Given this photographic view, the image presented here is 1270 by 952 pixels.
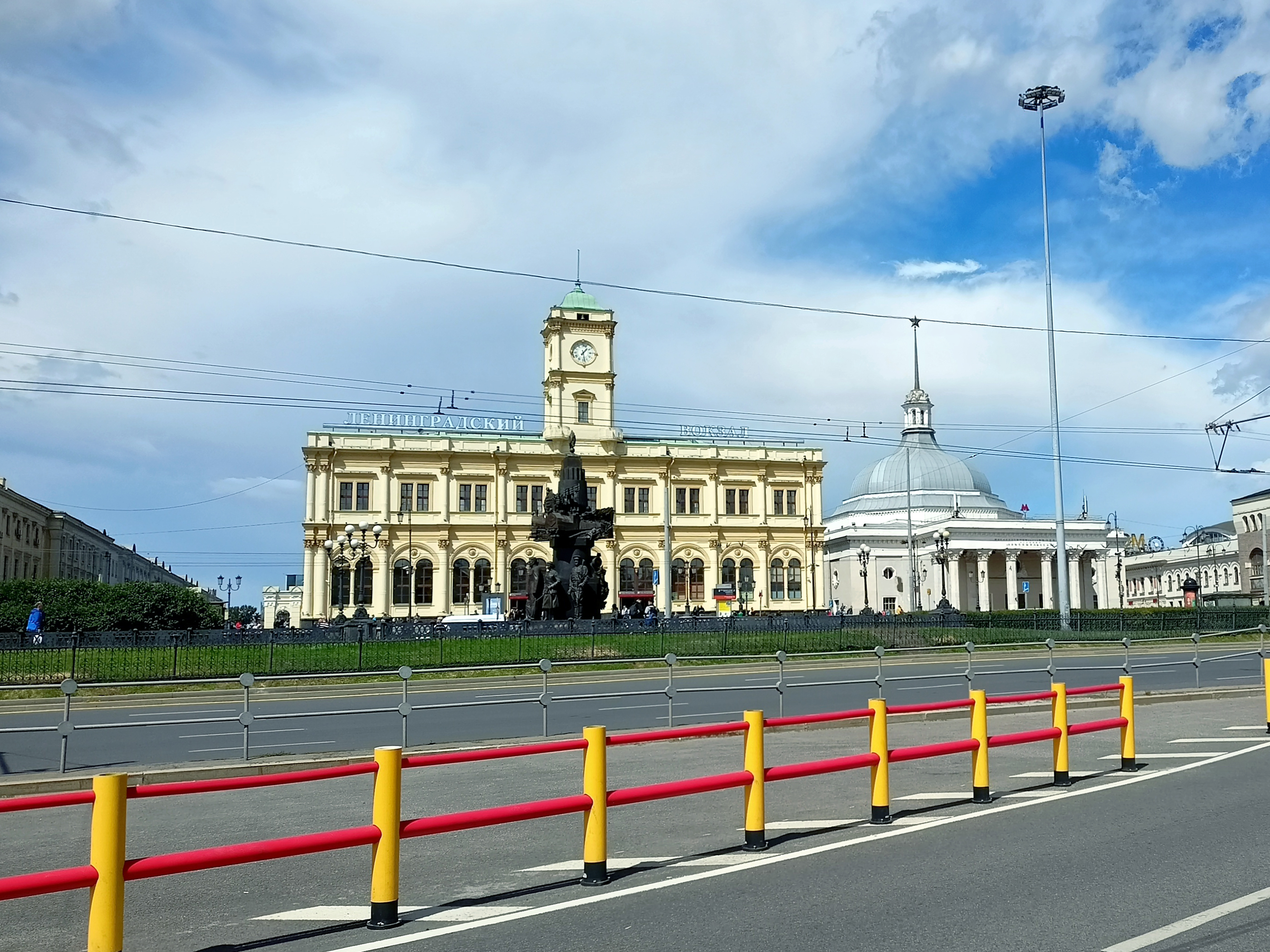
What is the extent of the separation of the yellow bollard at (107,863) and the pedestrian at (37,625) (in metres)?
27.7

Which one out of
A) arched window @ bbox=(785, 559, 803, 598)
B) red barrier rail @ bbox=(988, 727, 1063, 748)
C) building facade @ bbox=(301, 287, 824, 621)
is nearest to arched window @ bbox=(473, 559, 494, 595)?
building facade @ bbox=(301, 287, 824, 621)

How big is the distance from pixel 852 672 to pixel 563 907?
22.7 metres

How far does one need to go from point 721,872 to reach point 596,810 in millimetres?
1137

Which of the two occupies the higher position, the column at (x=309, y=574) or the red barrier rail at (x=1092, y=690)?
the column at (x=309, y=574)

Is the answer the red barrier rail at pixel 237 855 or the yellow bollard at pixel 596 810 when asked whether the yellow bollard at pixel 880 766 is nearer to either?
the yellow bollard at pixel 596 810

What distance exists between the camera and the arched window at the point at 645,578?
289 feet

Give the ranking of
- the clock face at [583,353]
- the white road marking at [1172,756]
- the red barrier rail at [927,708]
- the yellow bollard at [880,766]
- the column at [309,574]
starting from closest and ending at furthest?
1. the yellow bollard at [880,766]
2. the red barrier rail at [927,708]
3. the white road marking at [1172,756]
4. the column at [309,574]
5. the clock face at [583,353]

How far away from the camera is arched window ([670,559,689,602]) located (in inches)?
3533

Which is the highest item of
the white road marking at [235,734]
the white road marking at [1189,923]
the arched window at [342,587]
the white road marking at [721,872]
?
the arched window at [342,587]

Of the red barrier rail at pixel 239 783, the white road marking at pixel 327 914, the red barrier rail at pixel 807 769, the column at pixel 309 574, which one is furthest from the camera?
the column at pixel 309 574

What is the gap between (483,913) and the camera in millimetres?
6656

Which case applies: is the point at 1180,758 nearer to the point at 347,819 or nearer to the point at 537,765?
the point at 537,765

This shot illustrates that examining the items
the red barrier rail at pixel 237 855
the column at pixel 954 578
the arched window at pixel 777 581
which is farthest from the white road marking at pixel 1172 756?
the column at pixel 954 578

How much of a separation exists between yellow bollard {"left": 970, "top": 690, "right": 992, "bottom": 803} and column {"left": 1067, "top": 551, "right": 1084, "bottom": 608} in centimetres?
9786
